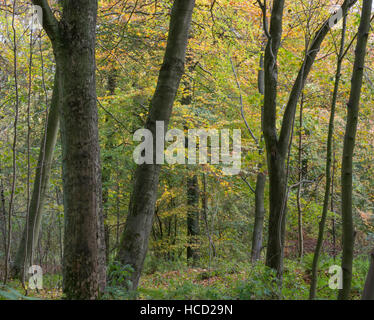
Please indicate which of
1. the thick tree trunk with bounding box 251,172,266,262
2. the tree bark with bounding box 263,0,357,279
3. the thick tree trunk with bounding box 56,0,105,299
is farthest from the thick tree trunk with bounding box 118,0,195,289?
the thick tree trunk with bounding box 251,172,266,262

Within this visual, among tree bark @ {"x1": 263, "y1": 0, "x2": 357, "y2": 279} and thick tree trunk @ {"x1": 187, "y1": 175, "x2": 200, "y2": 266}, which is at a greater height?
tree bark @ {"x1": 263, "y1": 0, "x2": 357, "y2": 279}

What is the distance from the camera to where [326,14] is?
496 cm

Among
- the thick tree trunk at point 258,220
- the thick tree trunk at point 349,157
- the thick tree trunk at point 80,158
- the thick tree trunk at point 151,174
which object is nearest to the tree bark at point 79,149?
the thick tree trunk at point 80,158

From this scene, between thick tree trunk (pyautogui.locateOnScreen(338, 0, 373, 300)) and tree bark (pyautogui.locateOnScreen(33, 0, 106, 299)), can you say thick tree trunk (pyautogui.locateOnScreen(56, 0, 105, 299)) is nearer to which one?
tree bark (pyautogui.locateOnScreen(33, 0, 106, 299))

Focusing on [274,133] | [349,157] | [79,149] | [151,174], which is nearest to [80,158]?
[79,149]

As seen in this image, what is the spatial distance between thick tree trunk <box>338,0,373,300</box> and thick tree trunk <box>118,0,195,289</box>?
1971 mm

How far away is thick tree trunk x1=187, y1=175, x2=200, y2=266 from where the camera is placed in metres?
11.0

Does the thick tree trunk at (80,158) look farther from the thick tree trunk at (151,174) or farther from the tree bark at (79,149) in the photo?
the thick tree trunk at (151,174)

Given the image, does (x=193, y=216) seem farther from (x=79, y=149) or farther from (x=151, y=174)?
(x=79, y=149)

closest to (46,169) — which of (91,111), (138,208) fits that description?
(138,208)

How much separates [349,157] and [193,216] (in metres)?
9.49
